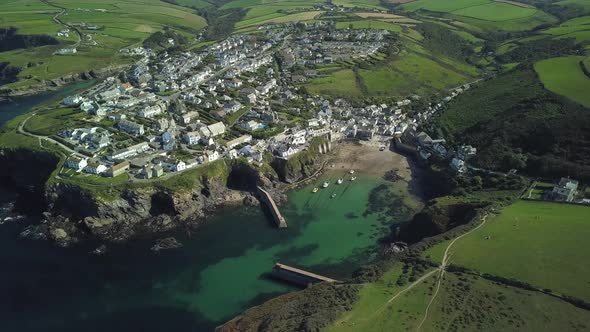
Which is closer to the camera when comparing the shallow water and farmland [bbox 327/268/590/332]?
farmland [bbox 327/268/590/332]

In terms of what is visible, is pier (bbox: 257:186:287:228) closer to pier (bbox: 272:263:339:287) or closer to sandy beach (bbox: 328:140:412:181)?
pier (bbox: 272:263:339:287)

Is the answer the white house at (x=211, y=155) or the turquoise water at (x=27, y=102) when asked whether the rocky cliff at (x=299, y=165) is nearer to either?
the white house at (x=211, y=155)

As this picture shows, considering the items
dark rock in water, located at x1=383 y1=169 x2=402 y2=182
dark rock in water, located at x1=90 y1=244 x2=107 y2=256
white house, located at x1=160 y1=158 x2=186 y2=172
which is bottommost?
dark rock in water, located at x1=90 y1=244 x2=107 y2=256

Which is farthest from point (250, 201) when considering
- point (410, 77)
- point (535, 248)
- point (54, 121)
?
point (410, 77)

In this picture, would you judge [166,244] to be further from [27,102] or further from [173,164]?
[27,102]

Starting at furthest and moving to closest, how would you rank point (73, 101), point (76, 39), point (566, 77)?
point (76, 39)
point (566, 77)
point (73, 101)

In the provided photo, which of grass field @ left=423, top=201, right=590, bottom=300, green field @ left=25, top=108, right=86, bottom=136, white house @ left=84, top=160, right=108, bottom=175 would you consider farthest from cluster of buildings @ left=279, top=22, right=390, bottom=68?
grass field @ left=423, top=201, right=590, bottom=300
